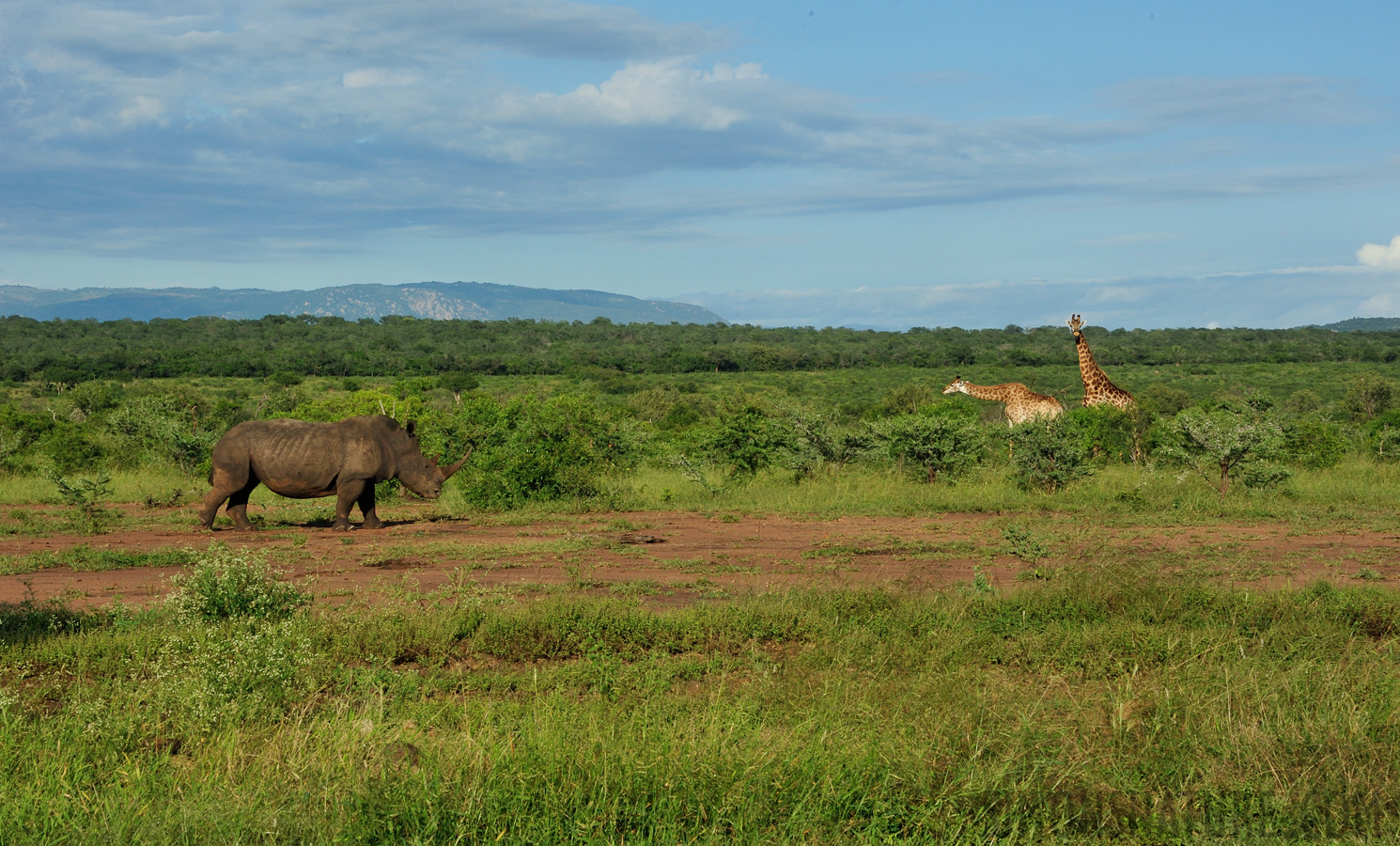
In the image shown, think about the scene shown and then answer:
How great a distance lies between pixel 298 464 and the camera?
13266 millimetres

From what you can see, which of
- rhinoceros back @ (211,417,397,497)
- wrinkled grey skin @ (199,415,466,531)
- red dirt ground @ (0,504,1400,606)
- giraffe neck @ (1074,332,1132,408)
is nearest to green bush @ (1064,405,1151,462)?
giraffe neck @ (1074,332,1132,408)

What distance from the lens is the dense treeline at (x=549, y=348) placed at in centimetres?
6531

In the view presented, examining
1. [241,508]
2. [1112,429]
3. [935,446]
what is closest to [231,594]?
[241,508]

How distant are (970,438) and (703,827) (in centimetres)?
1375

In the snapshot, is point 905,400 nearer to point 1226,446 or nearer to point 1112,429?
point 1112,429

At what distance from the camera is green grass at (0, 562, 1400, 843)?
4125mm

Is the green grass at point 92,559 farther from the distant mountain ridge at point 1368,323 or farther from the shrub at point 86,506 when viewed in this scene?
the distant mountain ridge at point 1368,323

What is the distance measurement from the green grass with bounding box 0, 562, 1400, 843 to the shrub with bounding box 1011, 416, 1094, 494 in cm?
872

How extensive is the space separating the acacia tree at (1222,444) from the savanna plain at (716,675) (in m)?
0.11

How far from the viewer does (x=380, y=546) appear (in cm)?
1164

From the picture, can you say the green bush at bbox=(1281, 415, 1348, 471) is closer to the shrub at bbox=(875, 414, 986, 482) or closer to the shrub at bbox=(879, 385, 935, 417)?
the shrub at bbox=(875, 414, 986, 482)

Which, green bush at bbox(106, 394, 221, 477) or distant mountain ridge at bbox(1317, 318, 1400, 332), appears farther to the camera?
distant mountain ridge at bbox(1317, 318, 1400, 332)

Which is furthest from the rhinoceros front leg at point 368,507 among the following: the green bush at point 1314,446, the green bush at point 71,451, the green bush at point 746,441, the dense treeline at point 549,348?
the dense treeline at point 549,348

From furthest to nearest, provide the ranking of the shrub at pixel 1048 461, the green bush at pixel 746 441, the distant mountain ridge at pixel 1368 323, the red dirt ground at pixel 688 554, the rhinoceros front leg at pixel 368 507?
the distant mountain ridge at pixel 1368 323, the green bush at pixel 746 441, the shrub at pixel 1048 461, the rhinoceros front leg at pixel 368 507, the red dirt ground at pixel 688 554
